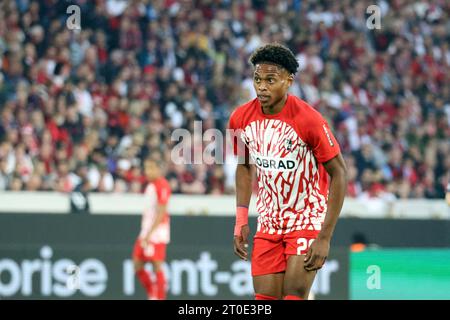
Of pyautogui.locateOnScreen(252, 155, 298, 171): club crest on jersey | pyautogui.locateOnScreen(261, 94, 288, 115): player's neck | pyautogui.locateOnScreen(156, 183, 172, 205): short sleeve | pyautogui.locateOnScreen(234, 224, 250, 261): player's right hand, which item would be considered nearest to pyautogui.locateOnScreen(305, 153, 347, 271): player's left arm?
pyautogui.locateOnScreen(252, 155, 298, 171): club crest on jersey

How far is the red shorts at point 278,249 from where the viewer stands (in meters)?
6.86

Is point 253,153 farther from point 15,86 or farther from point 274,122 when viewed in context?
point 15,86

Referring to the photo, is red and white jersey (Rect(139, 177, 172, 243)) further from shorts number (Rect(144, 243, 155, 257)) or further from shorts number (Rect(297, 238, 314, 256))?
shorts number (Rect(297, 238, 314, 256))

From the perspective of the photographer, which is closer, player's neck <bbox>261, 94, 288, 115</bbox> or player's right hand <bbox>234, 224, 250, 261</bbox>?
player's neck <bbox>261, 94, 288, 115</bbox>

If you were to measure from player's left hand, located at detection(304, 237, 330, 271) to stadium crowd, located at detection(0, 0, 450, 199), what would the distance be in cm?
773

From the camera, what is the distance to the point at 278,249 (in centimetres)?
694

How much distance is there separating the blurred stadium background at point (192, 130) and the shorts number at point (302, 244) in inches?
234

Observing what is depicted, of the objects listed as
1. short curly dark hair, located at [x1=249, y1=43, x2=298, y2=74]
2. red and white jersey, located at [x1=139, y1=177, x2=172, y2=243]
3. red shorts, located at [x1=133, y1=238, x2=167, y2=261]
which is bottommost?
red shorts, located at [x1=133, y1=238, x2=167, y2=261]

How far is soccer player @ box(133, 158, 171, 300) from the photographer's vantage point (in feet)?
41.8

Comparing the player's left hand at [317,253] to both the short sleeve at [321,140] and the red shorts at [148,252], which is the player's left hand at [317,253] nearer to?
the short sleeve at [321,140]

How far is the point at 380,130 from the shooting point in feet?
58.4

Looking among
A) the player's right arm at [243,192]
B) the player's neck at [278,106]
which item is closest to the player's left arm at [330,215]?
the player's neck at [278,106]

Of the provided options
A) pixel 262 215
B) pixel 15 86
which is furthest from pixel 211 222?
pixel 262 215

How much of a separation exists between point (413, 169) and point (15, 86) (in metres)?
6.73
